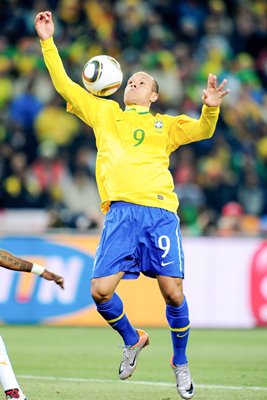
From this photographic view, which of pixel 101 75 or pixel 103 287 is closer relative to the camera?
pixel 103 287

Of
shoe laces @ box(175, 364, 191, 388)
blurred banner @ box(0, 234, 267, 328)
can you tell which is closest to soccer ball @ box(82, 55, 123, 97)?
shoe laces @ box(175, 364, 191, 388)

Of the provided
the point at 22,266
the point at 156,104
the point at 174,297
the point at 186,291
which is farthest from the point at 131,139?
the point at 156,104

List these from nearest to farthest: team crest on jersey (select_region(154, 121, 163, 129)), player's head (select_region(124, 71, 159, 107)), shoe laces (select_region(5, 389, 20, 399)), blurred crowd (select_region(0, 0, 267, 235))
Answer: shoe laces (select_region(5, 389, 20, 399)) → team crest on jersey (select_region(154, 121, 163, 129)) → player's head (select_region(124, 71, 159, 107)) → blurred crowd (select_region(0, 0, 267, 235))

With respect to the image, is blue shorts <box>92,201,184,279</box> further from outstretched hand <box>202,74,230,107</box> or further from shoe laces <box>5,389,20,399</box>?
shoe laces <box>5,389,20,399</box>

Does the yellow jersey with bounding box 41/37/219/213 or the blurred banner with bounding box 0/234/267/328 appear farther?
the blurred banner with bounding box 0/234/267/328

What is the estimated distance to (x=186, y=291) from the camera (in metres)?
14.3

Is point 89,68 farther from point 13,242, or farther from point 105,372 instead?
point 13,242

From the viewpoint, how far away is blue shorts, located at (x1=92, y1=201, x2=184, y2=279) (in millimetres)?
7617

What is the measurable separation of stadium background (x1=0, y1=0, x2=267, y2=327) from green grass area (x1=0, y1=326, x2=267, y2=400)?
0.57 m

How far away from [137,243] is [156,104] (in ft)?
35.6

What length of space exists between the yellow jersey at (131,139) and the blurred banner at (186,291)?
21.4 ft

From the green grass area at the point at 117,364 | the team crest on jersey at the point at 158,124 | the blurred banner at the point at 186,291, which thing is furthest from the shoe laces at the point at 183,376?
the blurred banner at the point at 186,291

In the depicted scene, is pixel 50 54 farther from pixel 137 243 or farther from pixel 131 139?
pixel 137 243

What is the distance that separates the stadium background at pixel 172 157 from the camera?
1436cm
